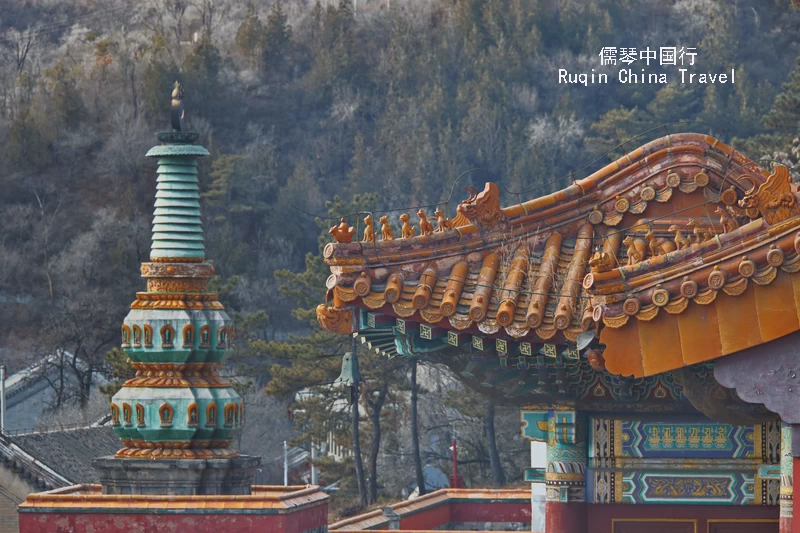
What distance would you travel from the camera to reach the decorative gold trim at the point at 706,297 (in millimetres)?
13539

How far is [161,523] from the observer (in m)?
17.2

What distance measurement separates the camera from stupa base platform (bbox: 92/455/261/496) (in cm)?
1838

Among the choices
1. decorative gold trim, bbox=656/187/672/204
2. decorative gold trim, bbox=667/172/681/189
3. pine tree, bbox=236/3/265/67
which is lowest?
decorative gold trim, bbox=656/187/672/204

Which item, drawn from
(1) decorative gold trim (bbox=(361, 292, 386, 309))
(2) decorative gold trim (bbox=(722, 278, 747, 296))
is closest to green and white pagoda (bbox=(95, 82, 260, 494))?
(1) decorative gold trim (bbox=(361, 292, 386, 309))

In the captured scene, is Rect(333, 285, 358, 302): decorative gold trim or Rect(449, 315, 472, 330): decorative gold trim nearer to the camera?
Rect(333, 285, 358, 302): decorative gold trim

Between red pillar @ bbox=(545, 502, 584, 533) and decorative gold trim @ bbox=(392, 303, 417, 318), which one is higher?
Result: decorative gold trim @ bbox=(392, 303, 417, 318)

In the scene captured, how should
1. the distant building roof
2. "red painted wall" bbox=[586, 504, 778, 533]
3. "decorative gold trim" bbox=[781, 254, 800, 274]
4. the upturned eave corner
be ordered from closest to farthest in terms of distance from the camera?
"decorative gold trim" bbox=[781, 254, 800, 274] → the upturned eave corner → "red painted wall" bbox=[586, 504, 778, 533] → the distant building roof

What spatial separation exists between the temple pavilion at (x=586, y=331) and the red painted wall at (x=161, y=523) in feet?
6.70

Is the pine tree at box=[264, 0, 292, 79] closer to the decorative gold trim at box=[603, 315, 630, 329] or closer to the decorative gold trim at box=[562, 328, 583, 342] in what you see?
the decorative gold trim at box=[562, 328, 583, 342]

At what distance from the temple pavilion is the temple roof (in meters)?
0.02

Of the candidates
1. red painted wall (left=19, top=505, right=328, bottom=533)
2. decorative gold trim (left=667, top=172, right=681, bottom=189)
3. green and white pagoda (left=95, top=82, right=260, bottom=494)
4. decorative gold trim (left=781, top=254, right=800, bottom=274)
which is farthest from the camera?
green and white pagoda (left=95, top=82, right=260, bottom=494)

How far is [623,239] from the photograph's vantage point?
1608 centimetres

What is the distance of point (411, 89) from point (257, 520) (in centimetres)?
7386

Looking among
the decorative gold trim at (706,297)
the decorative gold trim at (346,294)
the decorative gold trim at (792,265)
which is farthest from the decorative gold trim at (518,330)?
the decorative gold trim at (792,265)
